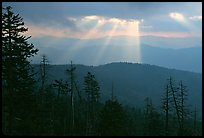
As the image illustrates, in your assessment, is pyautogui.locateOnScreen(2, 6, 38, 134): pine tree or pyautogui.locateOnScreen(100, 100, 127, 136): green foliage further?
pyautogui.locateOnScreen(100, 100, 127, 136): green foliage

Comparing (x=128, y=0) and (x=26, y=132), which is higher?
(x=128, y=0)

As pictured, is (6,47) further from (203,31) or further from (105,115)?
(203,31)

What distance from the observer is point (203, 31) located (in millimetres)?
5406

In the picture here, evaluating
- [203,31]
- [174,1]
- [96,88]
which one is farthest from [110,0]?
[96,88]

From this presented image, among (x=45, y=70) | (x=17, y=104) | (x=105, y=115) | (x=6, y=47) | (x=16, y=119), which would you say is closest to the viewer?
(x=6, y=47)

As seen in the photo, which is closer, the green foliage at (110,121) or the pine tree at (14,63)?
the pine tree at (14,63)

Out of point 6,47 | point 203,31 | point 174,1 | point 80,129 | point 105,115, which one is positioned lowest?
point 80,129

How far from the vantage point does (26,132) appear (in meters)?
21.2

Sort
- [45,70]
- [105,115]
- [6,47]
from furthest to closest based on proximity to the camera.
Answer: [45,70] → [105,115] → [6,47]

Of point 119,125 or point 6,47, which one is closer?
point 6,47

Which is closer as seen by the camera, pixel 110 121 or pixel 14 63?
pixel 14 63

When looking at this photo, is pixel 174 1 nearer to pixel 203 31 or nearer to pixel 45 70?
pixel 203 31

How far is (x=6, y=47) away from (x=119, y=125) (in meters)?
13.4

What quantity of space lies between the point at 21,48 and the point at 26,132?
632cm
